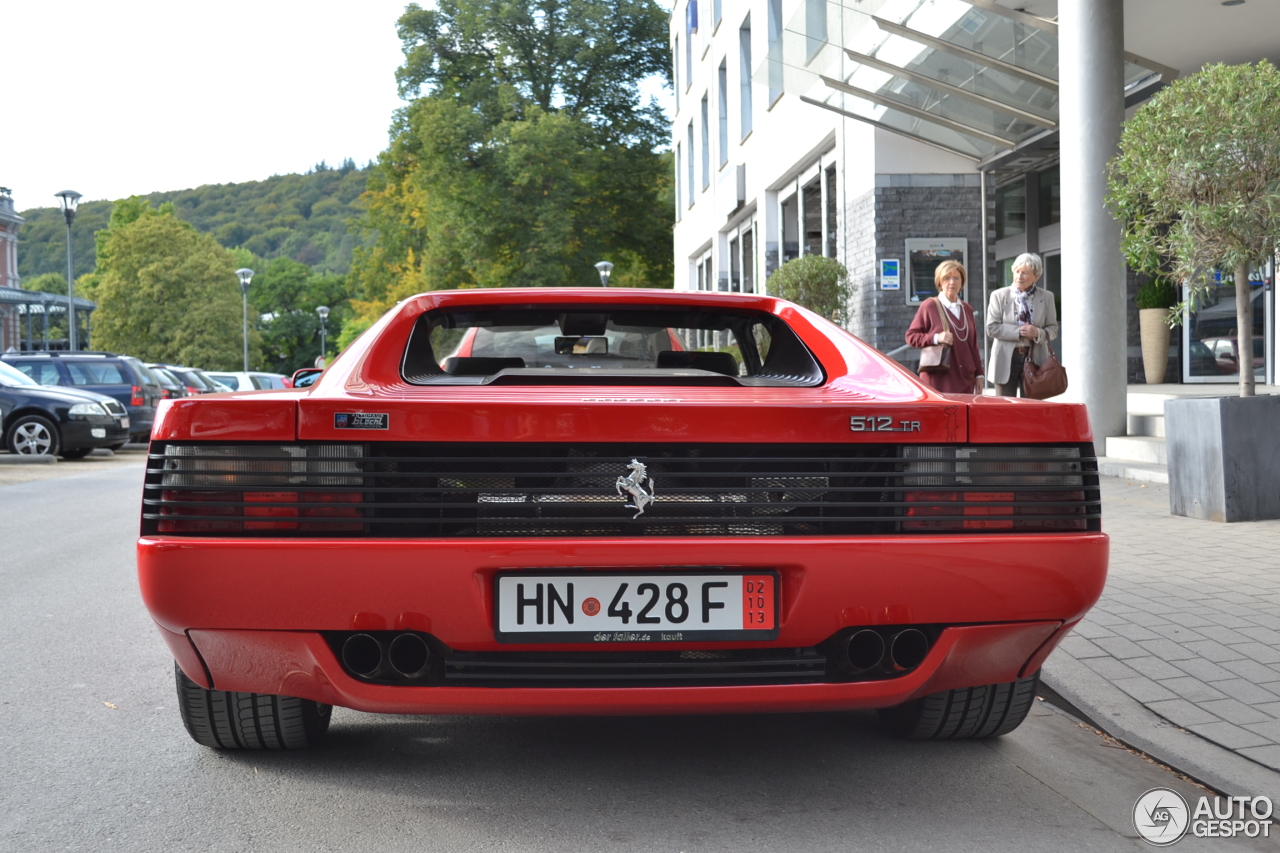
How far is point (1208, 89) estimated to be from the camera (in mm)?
7676

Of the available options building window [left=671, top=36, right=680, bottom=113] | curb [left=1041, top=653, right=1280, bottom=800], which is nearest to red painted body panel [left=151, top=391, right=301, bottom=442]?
curb [left=1041, top=653, right=1280, bottom=800]

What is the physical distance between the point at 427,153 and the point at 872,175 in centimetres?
2705

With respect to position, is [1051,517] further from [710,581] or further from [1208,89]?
[1208,89]

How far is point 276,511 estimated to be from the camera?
285cm

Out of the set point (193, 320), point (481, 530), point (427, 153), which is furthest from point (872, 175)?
point (193, 320)

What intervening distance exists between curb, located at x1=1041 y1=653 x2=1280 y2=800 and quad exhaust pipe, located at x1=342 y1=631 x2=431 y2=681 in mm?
2054

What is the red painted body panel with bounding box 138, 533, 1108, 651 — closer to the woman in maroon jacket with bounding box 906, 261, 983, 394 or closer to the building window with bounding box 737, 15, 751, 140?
the woman in maroon jacket with bounding box 906, 261, 983, 394

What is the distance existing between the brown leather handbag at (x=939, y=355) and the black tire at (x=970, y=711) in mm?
5846

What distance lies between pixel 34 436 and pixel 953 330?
13.5 metres

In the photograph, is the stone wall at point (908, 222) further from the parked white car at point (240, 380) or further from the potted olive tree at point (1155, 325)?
the parked white car at point (240, 380)

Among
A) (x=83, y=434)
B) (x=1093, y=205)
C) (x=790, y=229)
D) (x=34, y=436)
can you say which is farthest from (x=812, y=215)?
(x=34, y=436)

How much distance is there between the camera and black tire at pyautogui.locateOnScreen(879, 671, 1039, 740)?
137 inches

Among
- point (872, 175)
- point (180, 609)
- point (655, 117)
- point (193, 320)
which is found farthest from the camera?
point (193, 320)

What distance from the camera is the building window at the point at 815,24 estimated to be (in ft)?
49.5
